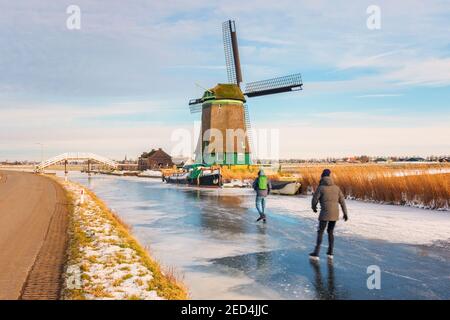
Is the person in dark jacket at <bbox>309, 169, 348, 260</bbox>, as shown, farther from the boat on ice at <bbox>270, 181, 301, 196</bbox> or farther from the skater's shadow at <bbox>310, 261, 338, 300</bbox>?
the boat on ice at <bbox>270, 181, 301, 196</bbox>

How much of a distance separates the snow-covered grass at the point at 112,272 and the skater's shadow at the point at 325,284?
203cm

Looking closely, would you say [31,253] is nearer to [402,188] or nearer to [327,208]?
[327,208]

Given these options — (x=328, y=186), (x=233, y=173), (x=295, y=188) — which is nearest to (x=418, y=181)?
(x=295, y=188)

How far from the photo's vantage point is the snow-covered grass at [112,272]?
18.5ft

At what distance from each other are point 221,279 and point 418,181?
13429 millimetres

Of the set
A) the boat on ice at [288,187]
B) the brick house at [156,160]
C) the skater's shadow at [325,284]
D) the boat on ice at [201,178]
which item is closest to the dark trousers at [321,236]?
the skater's shadow at [325,284]

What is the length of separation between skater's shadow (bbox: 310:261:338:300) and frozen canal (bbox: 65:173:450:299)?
0.01 metres

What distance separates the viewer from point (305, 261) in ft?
25.9

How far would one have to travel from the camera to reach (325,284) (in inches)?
250

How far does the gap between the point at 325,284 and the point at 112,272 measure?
11.5ft

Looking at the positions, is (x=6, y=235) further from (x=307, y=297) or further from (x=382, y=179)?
(x=382, y=179)

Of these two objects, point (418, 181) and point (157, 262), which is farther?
point (418, 181)

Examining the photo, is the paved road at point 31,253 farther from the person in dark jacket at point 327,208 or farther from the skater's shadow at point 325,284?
the person in dark jacket at point 327,208
